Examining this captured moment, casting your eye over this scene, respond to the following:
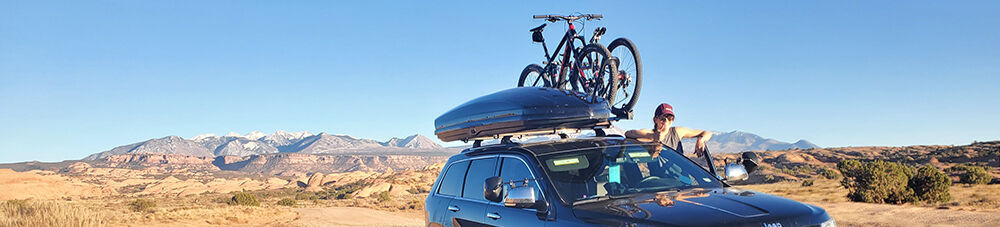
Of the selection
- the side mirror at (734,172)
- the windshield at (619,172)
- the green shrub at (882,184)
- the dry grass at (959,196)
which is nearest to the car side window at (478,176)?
the windshield at (619,172)

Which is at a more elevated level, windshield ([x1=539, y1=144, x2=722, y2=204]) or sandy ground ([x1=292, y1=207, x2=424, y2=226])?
windshield ([x1=539, y1=144, x2=722, y2=204])

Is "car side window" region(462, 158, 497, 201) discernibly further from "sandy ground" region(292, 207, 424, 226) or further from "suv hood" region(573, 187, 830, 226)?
"sandy ground" region(292, 207, 424, 226)

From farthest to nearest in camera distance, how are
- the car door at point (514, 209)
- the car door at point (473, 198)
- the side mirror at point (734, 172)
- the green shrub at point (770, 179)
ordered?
the green shrub at point (770, 179)
the car door at point (473, 198)
the side mirror at point (734, 172)
the car door at point (514, 209)

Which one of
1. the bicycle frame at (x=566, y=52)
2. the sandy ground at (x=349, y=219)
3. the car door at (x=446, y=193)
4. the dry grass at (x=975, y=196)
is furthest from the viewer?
the sandy ground at (x=349, y=219)

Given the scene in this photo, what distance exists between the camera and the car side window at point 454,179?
6.57 meters

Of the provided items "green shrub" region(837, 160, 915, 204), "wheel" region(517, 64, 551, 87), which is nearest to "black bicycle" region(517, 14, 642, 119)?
"wheel" region(517, 64, 551, 87)

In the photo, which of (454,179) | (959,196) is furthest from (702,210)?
(959,196)

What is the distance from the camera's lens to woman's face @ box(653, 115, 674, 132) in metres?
7.42

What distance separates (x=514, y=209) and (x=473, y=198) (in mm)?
809

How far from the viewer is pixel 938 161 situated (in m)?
52.3

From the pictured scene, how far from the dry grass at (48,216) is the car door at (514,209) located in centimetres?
1269

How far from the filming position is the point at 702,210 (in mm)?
4250

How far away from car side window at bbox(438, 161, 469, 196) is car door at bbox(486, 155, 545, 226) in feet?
2.32

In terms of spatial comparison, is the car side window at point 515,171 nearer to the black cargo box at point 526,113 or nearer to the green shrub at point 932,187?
the black cargo box at point 526,113
